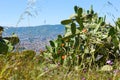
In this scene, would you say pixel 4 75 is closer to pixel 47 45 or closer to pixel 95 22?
pixel 47 45

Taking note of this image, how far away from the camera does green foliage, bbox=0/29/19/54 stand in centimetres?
572

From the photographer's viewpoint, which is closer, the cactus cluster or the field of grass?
the cactus cluster

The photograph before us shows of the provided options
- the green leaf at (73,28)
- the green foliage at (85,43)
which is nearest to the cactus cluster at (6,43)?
the green foliage at (85,43)

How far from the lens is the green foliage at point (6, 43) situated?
18.8ft

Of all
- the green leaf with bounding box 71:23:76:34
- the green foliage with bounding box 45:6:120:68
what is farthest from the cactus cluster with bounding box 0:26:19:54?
the green leaf with bounding box 71:23:76:34

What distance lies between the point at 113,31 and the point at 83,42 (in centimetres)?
58

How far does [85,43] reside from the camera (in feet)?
21.7

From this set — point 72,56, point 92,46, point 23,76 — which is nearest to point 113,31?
point 92,46

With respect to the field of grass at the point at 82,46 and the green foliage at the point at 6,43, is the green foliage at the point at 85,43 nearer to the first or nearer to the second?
the field of grass at the point at 82,46

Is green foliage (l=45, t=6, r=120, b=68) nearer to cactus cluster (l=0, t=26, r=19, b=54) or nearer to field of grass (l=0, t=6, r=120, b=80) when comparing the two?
field of grass (l=0, t=6, r=120, b=80)

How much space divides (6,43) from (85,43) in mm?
1355

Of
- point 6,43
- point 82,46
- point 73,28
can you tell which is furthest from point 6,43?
point 82,46

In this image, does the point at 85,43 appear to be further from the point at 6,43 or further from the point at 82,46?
the point at 6,43

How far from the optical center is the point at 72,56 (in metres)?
6.16
